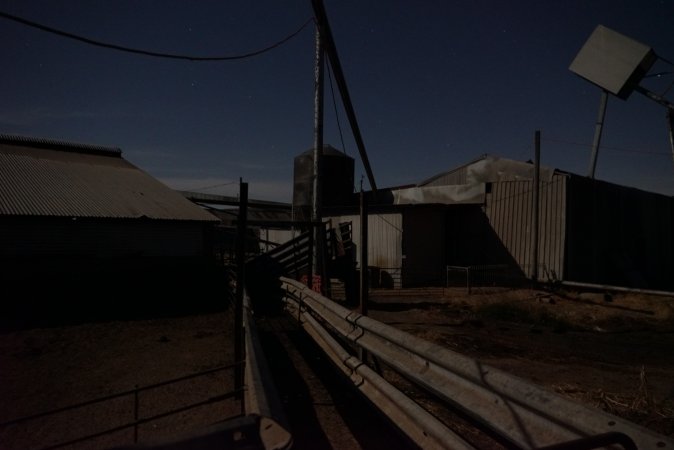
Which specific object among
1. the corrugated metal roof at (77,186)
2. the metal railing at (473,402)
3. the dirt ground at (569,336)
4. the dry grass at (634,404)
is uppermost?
the corrugated metal roof at (77,186)

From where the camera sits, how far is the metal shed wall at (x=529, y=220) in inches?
741

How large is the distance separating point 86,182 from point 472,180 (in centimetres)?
2153

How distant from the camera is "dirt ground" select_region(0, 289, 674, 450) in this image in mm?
5223

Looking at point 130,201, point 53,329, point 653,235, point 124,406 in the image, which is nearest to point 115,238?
point 130,201

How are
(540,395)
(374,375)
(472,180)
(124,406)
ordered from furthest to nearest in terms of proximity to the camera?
(472,180) → (124,406) → (374,375) → (540,395)

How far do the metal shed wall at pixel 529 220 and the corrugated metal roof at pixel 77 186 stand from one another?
15257 mm

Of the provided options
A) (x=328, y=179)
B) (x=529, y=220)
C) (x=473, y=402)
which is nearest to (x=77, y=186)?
(x=328, y=179)

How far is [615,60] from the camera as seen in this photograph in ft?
72.3

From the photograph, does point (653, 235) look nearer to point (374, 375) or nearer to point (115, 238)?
point (374, 375)

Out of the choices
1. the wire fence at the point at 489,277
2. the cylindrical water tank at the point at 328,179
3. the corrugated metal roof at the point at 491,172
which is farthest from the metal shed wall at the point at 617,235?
the cylindrical water tank at the point at 328,179

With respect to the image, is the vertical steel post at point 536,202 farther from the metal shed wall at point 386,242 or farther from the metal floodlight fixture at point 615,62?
the metal floodlight fixture at point 615,62

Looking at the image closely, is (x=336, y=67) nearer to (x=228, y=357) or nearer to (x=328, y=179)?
(x=228, y=357)

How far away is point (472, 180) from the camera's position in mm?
24578

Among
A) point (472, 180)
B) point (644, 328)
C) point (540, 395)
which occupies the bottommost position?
point (644, 328)
